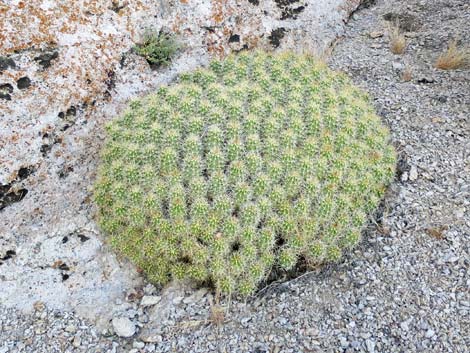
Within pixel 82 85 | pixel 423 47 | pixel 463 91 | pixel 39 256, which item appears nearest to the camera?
pixel 39 256

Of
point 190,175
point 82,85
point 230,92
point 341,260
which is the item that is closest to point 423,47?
point 230,92

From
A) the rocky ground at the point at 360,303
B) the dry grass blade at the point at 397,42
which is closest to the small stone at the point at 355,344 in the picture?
the rocky ground at the point at 360,303

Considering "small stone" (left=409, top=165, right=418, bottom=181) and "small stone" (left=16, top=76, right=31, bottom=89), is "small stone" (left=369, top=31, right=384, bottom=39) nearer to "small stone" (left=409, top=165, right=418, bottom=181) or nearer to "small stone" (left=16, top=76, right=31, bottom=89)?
"small stone" (left=409, top=165, right=418, bottom=181)

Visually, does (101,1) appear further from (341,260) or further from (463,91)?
(463,91)

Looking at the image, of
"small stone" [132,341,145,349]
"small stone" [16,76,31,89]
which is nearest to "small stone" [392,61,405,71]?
"small stone" [16,76,31,89]

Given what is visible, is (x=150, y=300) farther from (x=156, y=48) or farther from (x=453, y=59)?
(x=453, y=59)

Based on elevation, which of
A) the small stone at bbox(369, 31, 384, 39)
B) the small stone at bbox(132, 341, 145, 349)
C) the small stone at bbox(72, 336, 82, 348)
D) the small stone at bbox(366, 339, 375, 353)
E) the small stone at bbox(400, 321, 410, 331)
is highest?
the small stone at bbox(369, 31, 384, 39)

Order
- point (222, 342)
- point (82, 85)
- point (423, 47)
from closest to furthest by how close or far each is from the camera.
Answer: point (222, 342) → point (82, 85) → point (423, 47)
